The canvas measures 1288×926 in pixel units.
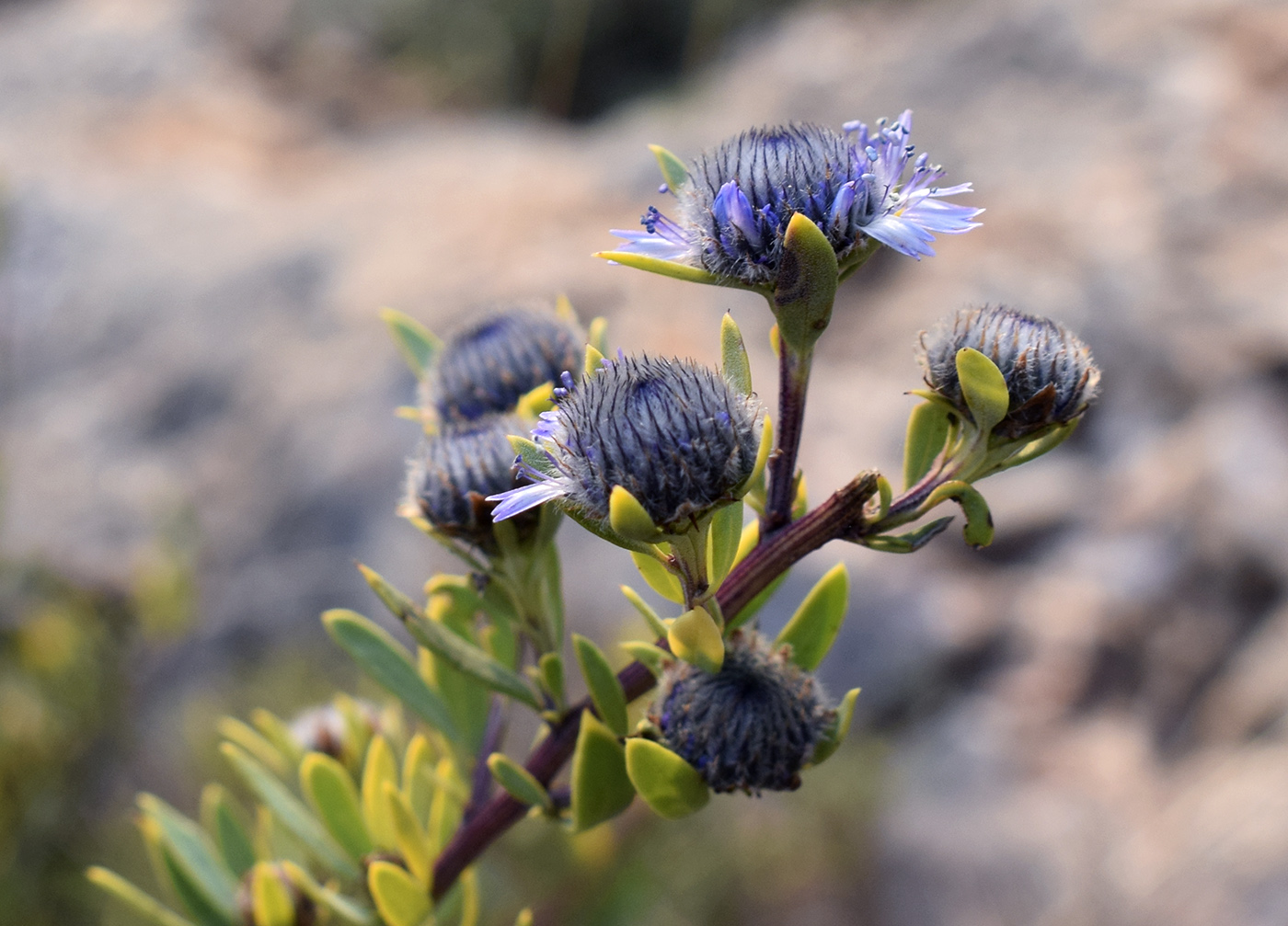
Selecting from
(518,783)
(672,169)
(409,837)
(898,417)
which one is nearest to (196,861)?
(409,837)

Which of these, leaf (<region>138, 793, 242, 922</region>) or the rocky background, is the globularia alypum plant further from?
the rocky background

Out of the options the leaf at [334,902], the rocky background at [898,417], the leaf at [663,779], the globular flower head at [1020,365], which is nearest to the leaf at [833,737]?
the leaf at [663,779]

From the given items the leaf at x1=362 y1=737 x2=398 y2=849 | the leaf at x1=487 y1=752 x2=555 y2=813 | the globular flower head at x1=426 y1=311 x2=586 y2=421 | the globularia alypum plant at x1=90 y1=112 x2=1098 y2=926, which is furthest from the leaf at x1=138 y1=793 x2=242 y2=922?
the globular flower head at x1=426 y1=311 x2=586 y2=421

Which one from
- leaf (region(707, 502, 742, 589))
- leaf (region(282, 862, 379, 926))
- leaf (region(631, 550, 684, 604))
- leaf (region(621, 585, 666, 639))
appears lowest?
leaf (region(282, 862, 379, 926))

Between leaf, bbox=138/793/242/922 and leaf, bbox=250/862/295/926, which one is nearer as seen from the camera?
leaf, bbox=250/862/295/926

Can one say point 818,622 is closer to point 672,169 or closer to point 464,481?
point 464,481

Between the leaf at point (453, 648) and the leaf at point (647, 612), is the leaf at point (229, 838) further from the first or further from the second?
the leaf at point (647, 612)

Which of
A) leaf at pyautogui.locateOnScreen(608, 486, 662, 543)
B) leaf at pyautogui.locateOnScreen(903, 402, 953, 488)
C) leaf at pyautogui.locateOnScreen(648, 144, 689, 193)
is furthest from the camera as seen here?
leaf at pyautogui.locateOnScreen(648, 144, 689, 193)
